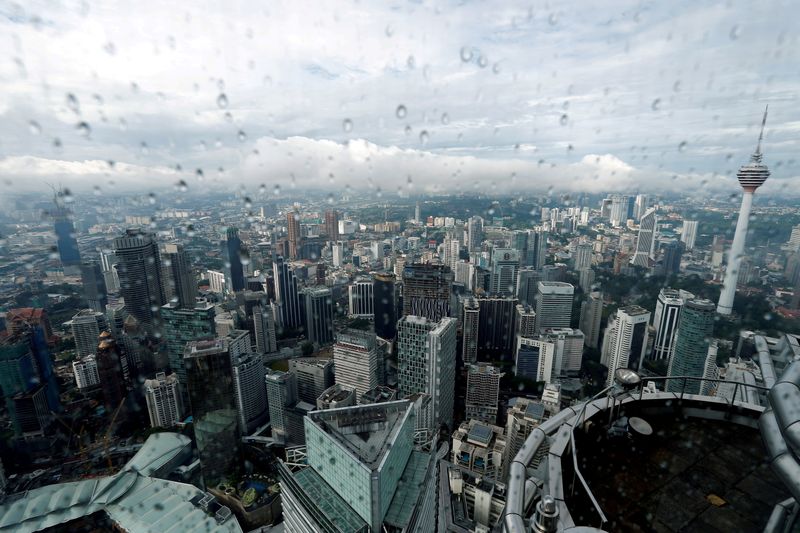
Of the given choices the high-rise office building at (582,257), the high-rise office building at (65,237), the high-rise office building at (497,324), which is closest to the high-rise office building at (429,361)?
the high-rise office building at (497,324)

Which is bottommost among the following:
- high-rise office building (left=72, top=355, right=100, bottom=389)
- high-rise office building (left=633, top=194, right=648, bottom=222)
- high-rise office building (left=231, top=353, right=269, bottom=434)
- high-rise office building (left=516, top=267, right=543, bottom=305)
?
high-rise office building (left=231, top=353, right=269, bottom=434)

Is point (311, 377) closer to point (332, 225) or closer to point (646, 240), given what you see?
point (332, 225)

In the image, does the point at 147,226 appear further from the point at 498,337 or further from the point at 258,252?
the point at 498,337

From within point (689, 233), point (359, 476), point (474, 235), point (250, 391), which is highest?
point (689, 233)

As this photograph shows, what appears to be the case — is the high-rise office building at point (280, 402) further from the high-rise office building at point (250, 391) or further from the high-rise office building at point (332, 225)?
the high-rise office building at point (332, 225)

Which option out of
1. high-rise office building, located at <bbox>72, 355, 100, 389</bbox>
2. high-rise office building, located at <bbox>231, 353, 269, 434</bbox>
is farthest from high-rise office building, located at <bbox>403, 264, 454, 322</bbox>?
high-rise office building, located at <bbox>72, 355, 100, 389</bbox>

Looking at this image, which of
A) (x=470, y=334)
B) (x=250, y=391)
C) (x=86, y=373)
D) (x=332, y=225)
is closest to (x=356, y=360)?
(x=250, y=391)

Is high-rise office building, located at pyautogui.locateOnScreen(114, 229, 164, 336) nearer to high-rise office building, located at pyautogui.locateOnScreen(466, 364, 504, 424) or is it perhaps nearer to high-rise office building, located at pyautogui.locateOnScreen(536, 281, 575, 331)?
high-rise office building, located at pyautogui.locateOnScreen(466, 364, 504, 424)
